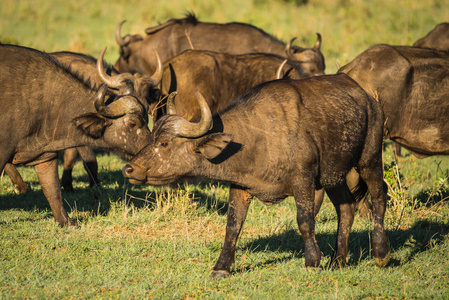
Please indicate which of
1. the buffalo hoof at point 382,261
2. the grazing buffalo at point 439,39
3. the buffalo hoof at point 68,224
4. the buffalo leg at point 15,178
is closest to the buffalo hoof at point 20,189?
the buffalo leg at point 15,178

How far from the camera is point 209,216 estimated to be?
308 inches

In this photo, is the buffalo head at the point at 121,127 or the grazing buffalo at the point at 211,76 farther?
the grazing buffalo at the point at 211,76

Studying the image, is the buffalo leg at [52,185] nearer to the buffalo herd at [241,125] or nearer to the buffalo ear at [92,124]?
the buffalo herd at [241,125]

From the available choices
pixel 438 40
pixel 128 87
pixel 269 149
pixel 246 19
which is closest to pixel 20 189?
pixel 128 87

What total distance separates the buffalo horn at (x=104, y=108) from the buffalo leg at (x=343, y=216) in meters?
2.77

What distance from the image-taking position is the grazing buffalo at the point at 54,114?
678 centimetres

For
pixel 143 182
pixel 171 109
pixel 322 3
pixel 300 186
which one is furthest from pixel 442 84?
pixel 322 3

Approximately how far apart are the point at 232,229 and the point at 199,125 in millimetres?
1248

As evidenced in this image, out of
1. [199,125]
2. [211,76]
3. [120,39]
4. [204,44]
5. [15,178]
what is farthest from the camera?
[120,39]

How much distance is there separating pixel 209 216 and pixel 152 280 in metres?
2.39

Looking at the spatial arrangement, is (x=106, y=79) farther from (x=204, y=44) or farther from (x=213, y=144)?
(x=204, y=44)

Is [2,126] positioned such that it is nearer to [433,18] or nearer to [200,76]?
[200,76]

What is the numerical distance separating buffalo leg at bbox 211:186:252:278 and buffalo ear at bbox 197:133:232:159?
73 cm

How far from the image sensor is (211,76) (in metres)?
9.44
